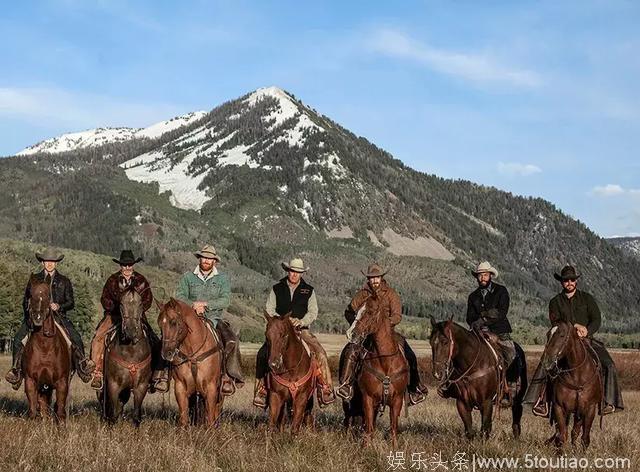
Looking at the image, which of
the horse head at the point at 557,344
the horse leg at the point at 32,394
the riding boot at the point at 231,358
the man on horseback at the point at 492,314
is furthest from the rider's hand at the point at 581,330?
the horse leg at the point at 32,394

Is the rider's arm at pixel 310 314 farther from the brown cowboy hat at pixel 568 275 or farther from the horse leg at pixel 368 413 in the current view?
the brown cowboy hat at pixel 568 275

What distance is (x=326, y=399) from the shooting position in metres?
13.8

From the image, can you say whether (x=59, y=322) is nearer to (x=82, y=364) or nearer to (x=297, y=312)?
(x=82, y=364)

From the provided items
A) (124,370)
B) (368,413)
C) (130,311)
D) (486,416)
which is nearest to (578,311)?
(486,416)

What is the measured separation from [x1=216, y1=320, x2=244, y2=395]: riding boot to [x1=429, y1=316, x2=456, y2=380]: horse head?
11.4ft

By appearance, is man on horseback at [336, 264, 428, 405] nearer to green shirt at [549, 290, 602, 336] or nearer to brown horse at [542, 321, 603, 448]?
brown horse at [542, 321, 603, 448]

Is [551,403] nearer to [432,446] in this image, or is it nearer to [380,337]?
[432,446]

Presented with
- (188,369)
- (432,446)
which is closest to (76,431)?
(188,369)

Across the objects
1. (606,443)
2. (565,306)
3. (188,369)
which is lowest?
(606,443)

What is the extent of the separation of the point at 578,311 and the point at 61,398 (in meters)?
9.04

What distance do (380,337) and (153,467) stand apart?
457 centimetres

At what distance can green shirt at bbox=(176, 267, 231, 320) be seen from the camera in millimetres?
14141

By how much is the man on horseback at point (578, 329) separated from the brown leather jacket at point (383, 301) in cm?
251

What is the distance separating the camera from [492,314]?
14.3 m
